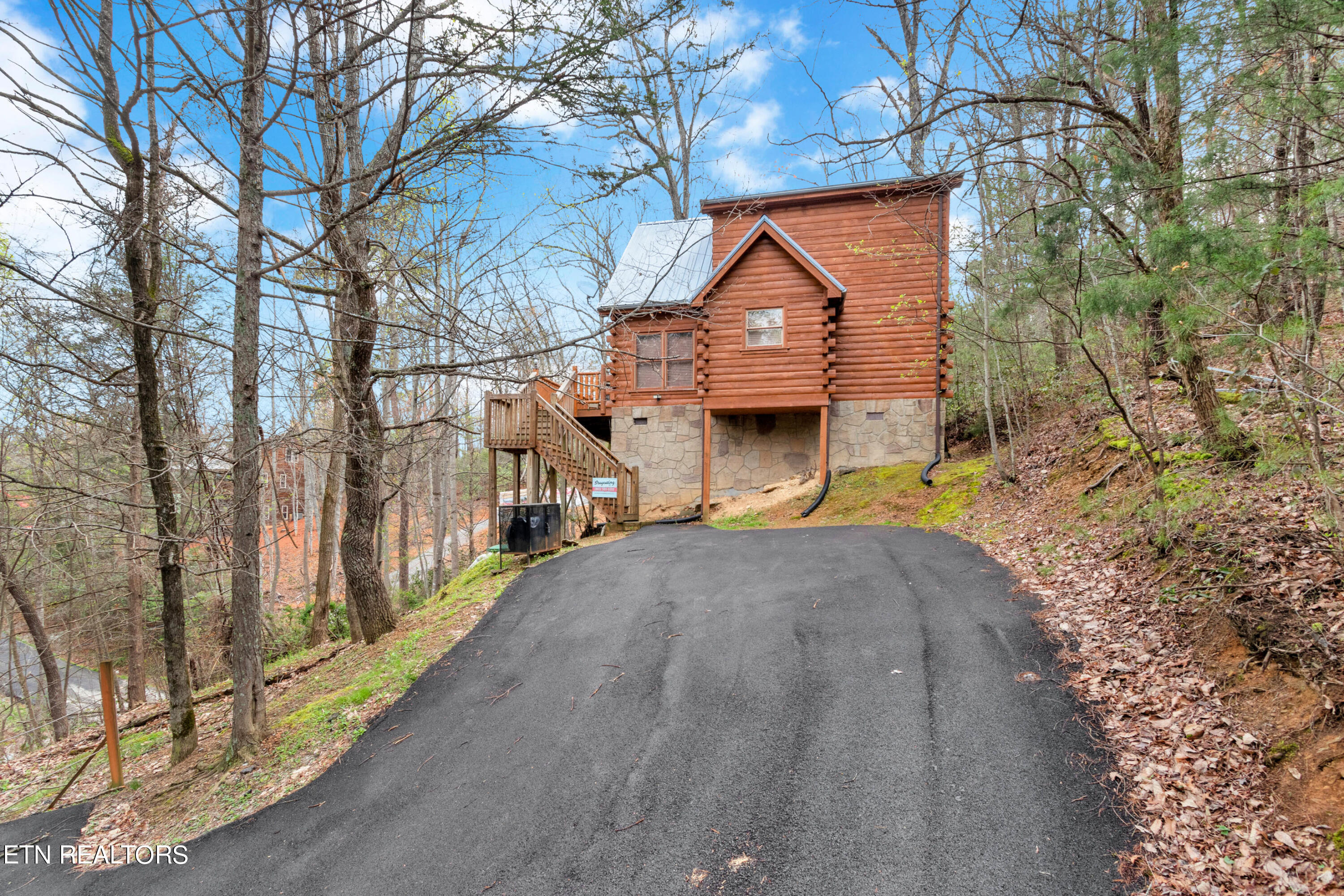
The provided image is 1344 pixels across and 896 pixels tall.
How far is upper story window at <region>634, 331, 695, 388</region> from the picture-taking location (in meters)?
16.0

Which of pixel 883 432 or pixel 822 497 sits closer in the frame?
pixel 822 497

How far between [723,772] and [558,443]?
1065cm

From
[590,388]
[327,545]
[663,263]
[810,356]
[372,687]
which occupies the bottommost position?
[372,687]

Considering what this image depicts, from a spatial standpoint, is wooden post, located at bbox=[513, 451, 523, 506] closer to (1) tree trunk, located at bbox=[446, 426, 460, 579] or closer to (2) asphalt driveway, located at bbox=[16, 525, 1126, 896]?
(1) tree trunk, located at bbox=[446, 426, 460, 579]

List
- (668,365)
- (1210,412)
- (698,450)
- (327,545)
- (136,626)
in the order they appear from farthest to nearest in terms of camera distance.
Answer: (668,365) → (698,450) → (136,626) → (327,545) → (1210,412)

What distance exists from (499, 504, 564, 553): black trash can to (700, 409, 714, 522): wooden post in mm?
4678

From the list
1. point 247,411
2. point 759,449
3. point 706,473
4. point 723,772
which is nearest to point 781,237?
point 759,449

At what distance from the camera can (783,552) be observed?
9648 millimetres

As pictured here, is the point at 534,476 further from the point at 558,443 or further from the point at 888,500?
the point at 888,500

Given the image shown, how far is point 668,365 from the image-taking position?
16.6 metres

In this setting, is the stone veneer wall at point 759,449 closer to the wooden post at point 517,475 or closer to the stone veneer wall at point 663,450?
the stone veneer wall at point 663,450

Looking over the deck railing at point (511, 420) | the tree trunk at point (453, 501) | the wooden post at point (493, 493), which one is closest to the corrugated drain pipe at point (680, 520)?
the deck railing at point (511, 420)

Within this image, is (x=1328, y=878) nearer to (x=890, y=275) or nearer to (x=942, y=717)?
(x=942, y=717)

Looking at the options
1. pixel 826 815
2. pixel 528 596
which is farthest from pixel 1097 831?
pixel 528 596
